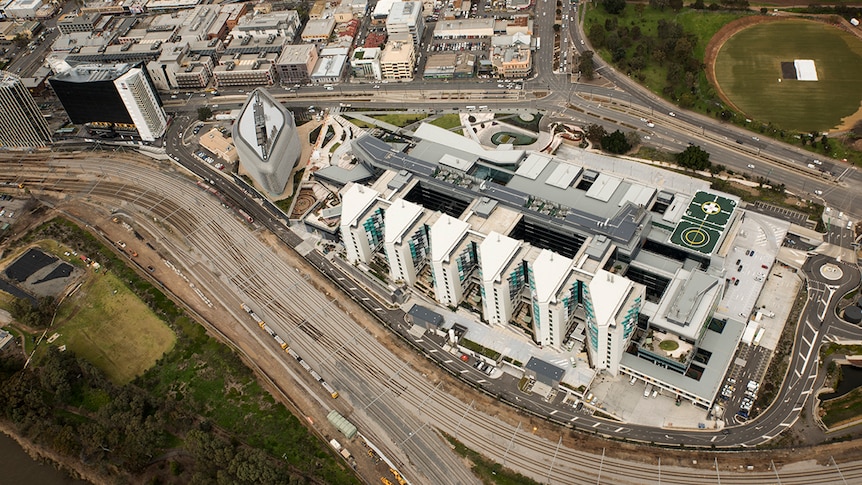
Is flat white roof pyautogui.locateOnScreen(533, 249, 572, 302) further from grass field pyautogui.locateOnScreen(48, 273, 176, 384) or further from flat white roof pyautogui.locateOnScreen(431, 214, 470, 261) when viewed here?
grass field pyautogui.locateOnScreen(48, 273, 176, 384)

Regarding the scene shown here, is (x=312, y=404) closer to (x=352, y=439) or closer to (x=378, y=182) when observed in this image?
(x=352, y=439)

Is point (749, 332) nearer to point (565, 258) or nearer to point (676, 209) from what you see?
point (676, 209)

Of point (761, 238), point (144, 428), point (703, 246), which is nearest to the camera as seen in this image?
point (144, 428)

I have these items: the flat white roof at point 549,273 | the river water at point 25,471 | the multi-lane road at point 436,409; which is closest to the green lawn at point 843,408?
the multi-lane road at point 436,409

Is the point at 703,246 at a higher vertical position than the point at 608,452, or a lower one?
higher

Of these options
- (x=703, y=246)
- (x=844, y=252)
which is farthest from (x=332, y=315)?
(x=844, y=252)
